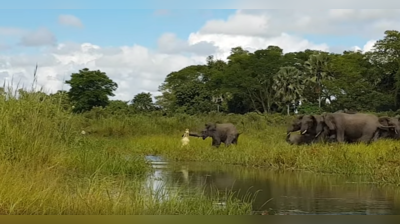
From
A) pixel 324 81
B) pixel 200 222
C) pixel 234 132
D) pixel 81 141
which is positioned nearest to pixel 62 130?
pixel 81 141

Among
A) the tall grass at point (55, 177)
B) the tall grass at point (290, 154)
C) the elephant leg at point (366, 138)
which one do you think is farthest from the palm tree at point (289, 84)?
the tall grass at point (55, 177)

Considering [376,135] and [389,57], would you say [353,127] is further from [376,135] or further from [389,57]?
[389,57]

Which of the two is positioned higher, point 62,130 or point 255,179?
point 62,130

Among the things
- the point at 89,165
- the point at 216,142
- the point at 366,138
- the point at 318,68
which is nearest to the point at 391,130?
the point at 366,138

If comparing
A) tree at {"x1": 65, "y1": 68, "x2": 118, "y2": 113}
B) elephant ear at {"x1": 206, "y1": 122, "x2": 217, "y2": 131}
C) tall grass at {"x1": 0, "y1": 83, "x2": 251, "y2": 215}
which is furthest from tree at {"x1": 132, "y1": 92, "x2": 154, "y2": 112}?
tall grass at {"x1": 0, "y1": 83, "x2": 251, "y2": 215}

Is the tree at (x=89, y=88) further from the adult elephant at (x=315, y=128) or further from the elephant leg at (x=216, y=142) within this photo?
the adult elephant at (x=315, y=128)

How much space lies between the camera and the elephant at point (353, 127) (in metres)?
17.9

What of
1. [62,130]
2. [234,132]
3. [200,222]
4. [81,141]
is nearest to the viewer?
[200,222]

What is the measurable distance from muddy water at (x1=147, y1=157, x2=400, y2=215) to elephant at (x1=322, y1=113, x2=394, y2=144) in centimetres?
434

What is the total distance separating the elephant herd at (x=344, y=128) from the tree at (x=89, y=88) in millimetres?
26448

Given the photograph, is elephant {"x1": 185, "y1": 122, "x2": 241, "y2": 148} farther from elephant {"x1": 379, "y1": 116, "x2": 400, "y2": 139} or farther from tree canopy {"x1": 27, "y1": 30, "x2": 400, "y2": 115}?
tree canopy {"x1": 27, "y1": 30, "x2": 400, "y2": 115}

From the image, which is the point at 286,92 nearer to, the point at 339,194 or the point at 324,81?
the point at 324,81

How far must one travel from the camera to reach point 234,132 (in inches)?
795

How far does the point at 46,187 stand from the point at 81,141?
15.9ft
